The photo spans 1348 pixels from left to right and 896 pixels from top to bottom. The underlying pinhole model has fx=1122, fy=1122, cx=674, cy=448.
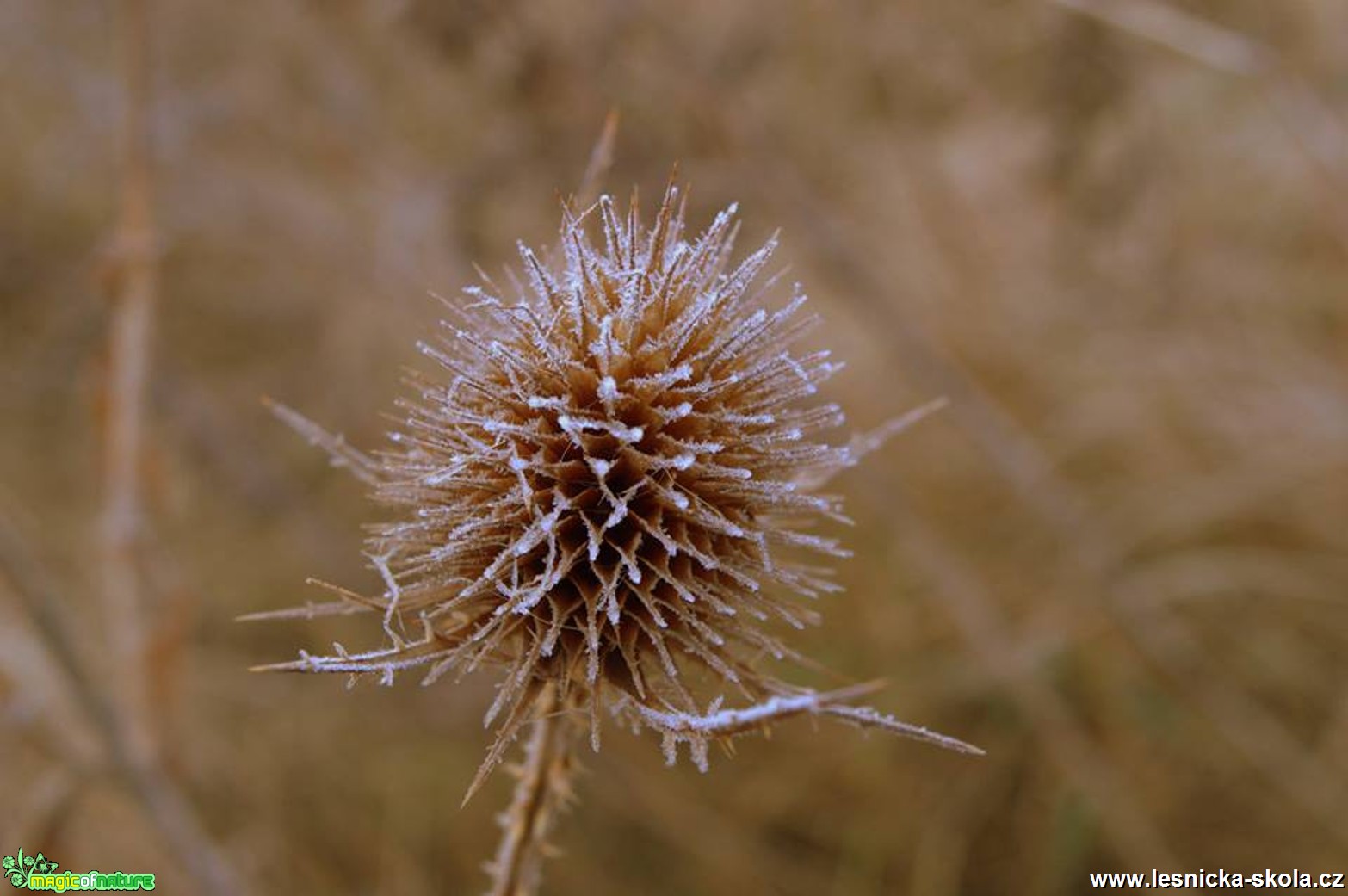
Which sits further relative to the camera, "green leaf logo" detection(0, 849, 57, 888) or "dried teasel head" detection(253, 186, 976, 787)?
"green leaf logo" detection(0, 849, 57, 888)

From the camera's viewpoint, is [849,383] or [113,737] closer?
[113,737]

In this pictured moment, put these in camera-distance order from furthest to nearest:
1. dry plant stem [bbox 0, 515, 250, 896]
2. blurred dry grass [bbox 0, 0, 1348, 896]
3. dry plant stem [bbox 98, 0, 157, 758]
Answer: blurred dry grass [bbox 0, 0, 1348, 896] → dry plant stem [bbox 98, 0, 157, 758] → dry plant stem [bbox 0, 515, 250, 896]

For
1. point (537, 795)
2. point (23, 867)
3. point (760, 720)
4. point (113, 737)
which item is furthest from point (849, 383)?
point (760, 720)

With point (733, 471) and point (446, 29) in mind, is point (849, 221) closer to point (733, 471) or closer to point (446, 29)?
point (446, 29)

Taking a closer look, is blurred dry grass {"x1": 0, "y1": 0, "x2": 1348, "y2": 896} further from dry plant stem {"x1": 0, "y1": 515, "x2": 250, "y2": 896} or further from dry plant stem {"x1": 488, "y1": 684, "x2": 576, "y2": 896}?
dry plant stem {"x1": 488, "y1": 684, "x2": 576, "y2": 896}

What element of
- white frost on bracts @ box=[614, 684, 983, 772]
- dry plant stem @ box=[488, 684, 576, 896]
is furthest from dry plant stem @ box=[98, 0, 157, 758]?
white frost on bracts @ box=[614, 684, 983, 772]

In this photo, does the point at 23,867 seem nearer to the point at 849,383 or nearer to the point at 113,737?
the point at 113,737
